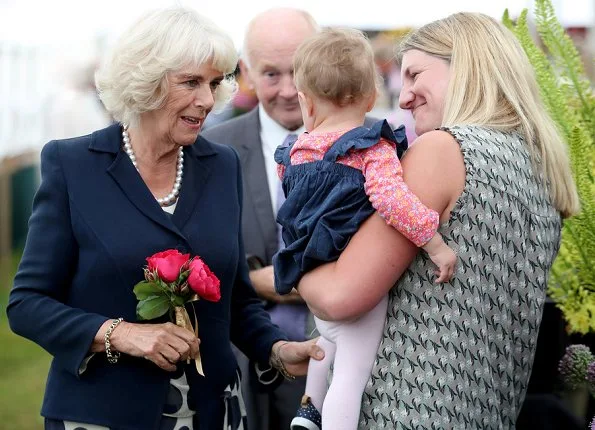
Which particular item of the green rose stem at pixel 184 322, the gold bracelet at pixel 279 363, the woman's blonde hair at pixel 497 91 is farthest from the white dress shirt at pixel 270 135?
the woman's blonde hair at pixel 497 91

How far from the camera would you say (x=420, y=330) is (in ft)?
8.19

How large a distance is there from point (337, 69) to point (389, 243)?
1.55 ft

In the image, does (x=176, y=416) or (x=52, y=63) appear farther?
(x=52, y=63)

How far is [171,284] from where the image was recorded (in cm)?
289

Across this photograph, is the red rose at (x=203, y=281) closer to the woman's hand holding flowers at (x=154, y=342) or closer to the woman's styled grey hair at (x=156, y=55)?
the woman's hand holding flowers at (x=154, y=342)

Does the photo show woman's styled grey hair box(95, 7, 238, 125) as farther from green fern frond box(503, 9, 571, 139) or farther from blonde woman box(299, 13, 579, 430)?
green fern frond box(503, 9, 571, 139)

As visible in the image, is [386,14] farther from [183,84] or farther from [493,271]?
[493,271]

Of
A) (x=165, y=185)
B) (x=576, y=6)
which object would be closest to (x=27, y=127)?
(x=576, y=6)

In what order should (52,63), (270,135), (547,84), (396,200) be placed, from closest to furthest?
(396,200)
(547,84)
(270,135)
(52,63)

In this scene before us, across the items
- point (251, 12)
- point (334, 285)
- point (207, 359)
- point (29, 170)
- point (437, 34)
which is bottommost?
point (29, 170)

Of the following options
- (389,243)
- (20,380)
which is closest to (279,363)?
(389,243)

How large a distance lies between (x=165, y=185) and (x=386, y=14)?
6542mm

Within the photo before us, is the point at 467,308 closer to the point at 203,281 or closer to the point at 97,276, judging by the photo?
the point at 203,281

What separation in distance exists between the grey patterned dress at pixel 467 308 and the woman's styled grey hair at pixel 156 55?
1.00m
